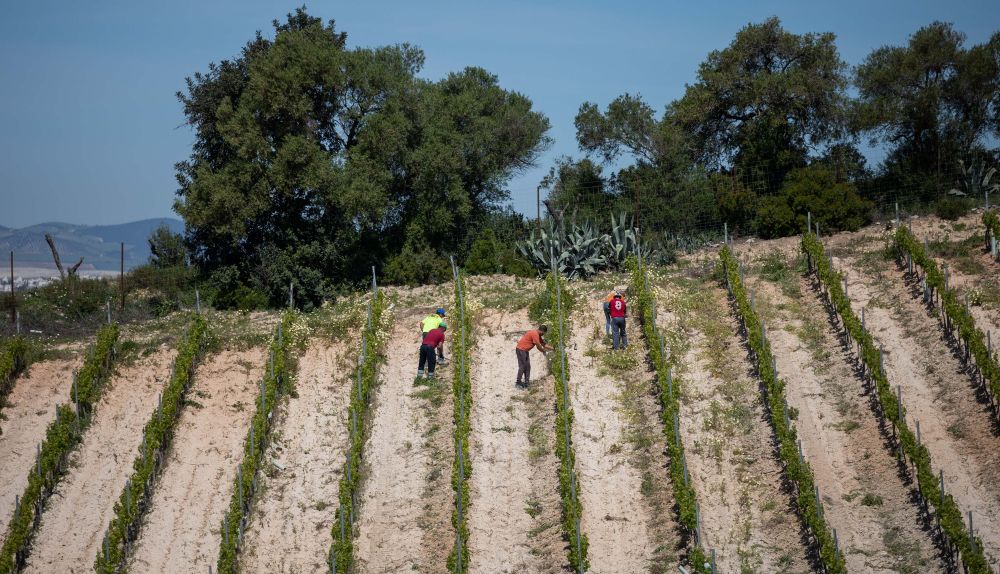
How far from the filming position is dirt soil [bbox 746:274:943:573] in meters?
17.5

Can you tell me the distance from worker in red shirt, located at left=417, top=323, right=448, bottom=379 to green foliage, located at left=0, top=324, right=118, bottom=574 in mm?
5795

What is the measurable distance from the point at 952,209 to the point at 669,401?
1090 centimetres

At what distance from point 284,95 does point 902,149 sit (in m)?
15.4

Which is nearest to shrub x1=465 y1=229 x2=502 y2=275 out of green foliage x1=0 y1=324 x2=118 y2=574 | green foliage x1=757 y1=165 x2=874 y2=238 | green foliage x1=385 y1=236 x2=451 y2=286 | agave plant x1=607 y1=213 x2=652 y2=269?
green foliage x1=385 y1=236 x2=451 y2=286

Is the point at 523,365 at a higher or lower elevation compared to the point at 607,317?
lower

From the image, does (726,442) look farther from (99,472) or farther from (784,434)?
(99,472)

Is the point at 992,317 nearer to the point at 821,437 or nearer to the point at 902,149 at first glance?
the point at 821,437

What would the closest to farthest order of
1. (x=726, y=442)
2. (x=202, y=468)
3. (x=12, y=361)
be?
(x=726, y=442) < (x=202, y=468) < (x=12, y=361)

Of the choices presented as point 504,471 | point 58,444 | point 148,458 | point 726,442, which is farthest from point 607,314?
point 58,444

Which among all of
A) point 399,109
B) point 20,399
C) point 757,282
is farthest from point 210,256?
point 757,282

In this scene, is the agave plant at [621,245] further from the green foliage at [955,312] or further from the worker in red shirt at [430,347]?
the worker in red shirt at [430,347]

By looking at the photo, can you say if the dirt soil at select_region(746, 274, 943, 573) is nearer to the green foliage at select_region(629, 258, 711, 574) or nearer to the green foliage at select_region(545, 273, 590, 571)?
the green foliage at select_region(629, 258, 711, 574)

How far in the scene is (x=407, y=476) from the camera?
20234 millimetres

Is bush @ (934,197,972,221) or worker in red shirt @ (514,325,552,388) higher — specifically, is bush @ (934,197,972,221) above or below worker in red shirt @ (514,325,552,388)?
above
